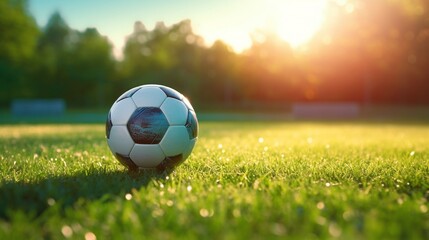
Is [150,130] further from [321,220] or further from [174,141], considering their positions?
[321,220]

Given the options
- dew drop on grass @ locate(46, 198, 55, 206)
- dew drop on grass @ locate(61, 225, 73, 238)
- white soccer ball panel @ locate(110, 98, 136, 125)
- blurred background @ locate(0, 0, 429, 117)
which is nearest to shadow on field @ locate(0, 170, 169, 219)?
dew drop on grass @ locate(46, 198, 55, 206)

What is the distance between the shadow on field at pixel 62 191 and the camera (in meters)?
3.10

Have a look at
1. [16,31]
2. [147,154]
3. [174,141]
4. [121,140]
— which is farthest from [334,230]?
[16,31]

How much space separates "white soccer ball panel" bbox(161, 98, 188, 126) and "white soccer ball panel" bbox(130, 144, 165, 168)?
0.33 m

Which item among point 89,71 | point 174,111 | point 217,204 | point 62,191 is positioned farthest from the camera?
point 89,71

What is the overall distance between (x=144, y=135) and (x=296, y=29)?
46.8 meters

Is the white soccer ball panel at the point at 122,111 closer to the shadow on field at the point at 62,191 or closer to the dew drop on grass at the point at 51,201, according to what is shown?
the shadow on field at the point at 62,191

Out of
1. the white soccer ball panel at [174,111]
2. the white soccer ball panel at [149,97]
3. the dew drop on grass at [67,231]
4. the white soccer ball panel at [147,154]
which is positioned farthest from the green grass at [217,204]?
the white soccer ball panel at [149,97]

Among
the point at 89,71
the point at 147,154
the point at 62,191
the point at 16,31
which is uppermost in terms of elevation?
the point at 16,31

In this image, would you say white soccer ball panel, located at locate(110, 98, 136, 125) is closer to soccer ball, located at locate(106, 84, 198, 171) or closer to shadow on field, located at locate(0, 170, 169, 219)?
soccer ball, located at locate(106, 84, 198, 171)

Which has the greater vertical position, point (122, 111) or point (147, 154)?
point (122, 111)

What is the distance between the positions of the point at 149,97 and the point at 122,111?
0.34 m

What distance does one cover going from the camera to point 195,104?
54281 millimetres

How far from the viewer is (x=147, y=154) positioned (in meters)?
4.53
